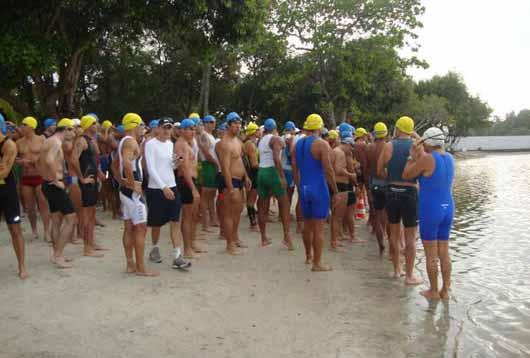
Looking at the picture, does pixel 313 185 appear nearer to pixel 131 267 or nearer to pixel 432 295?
pixel 432 295

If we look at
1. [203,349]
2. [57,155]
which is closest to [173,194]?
[57,155]

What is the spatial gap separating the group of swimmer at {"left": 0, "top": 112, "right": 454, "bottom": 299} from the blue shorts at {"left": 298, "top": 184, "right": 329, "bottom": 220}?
1 cm

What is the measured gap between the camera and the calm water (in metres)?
4.50


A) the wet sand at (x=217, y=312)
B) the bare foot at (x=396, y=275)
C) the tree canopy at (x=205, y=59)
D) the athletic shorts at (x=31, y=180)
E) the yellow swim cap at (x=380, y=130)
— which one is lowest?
the bare foot at (x=396, y=275)

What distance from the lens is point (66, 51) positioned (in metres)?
12.5

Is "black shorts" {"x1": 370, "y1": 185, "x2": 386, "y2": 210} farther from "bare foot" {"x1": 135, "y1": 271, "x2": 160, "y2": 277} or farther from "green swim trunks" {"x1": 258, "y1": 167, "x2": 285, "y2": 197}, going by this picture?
"bare foot" {"x1": 135, "y1": 271, "x2": 160, "y2": 277}

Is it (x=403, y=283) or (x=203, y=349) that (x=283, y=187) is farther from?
(x=203, y=349)

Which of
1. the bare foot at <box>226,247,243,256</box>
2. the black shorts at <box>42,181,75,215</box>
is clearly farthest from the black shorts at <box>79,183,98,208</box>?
the bare foot at <box>226,247,243,256</box>

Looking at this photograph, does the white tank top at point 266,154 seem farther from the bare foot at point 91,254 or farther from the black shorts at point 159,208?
the bare foot at point 91,254

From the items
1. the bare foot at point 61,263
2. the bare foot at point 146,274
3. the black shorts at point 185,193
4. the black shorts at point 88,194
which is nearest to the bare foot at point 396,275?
the black shorts at point 185,193

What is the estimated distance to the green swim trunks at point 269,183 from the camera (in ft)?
25.0

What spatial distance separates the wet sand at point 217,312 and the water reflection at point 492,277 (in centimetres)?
27

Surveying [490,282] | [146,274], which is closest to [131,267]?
[146,274]

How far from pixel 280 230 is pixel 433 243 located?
436cm
